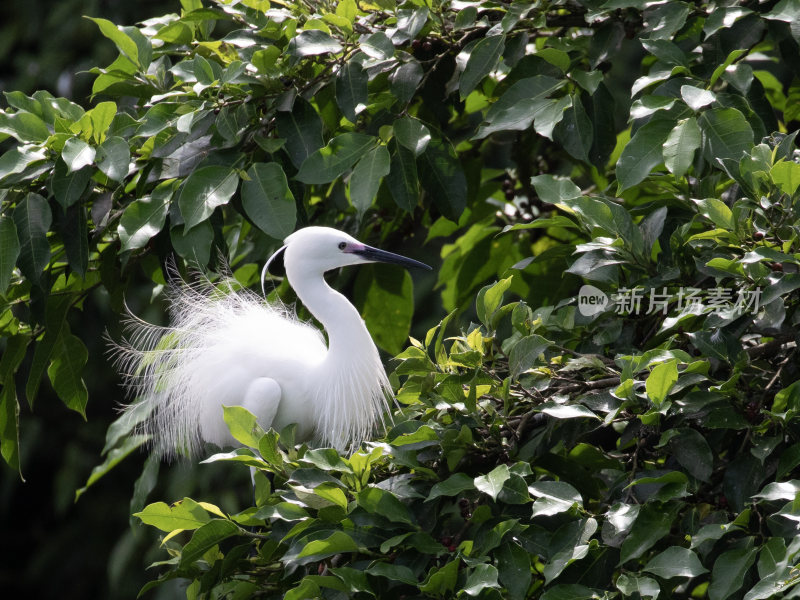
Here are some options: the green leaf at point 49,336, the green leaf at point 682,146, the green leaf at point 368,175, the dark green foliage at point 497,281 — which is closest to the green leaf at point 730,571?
the dark green foliage at point 497,281

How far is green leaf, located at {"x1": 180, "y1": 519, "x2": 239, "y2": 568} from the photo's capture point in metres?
1.48

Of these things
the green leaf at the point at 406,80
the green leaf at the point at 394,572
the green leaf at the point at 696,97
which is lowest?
the green leaf at the point at 394,572

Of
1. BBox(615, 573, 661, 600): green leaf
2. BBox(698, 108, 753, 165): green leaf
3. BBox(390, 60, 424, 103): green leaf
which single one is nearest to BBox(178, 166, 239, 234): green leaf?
BBox(390, 60, 424, 103): green leaf

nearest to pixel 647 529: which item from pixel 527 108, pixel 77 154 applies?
pixel 527 108

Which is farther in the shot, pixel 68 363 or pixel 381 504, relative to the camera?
pixel 68 363

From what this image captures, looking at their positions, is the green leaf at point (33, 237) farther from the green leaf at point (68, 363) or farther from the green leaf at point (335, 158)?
the green leaf at point (335, 158)

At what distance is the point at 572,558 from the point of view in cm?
129

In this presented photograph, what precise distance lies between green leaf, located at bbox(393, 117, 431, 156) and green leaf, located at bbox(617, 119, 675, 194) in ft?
1.34

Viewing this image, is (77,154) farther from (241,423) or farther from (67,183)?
(241,423)

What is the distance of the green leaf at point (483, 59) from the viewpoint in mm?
1787

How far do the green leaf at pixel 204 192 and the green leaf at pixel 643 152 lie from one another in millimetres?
661

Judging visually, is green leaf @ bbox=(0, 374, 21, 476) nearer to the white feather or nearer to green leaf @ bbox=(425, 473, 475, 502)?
the white feather

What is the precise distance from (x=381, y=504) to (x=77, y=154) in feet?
2.67

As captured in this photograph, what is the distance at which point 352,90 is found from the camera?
1.81 metres
